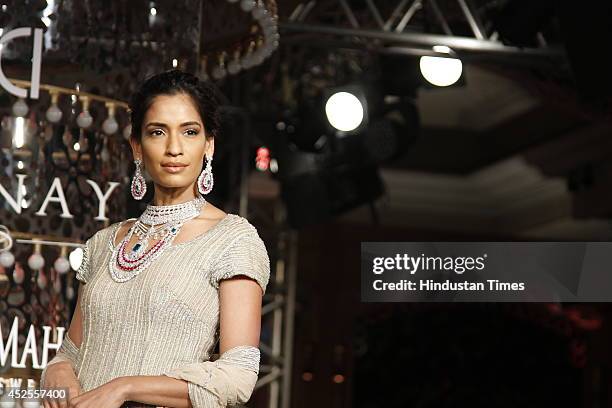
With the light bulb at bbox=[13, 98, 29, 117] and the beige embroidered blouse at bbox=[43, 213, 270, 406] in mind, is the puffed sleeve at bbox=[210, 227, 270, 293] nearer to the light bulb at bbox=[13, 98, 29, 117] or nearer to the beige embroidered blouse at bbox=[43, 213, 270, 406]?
the beige embroidered blouse at bbox=[43, 213, 270, 406]

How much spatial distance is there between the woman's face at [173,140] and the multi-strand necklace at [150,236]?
5 centimetres

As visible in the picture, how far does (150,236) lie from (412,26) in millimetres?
4148

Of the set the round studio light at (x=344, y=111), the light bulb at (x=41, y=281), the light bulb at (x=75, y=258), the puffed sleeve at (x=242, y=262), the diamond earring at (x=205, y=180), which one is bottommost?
the puffed sleeve at (x=242, y=262)

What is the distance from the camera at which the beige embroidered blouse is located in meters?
1.98

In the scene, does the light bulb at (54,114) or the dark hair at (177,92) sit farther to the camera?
the light bulb at (54,114)

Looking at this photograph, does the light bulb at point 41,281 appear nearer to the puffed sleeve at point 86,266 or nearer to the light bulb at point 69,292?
the light bulb at point 69,292

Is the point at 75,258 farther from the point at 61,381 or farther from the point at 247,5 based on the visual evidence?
the point at 61,381

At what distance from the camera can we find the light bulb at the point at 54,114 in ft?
10.9

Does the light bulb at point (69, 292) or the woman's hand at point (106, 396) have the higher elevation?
the light bulb at point (69, 292)

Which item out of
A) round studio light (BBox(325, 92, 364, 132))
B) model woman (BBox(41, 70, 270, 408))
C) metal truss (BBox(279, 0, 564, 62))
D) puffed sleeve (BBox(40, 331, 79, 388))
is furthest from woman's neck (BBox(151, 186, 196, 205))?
round studio light (BBox(325, 92, 364, 132))

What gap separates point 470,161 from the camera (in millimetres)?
10203

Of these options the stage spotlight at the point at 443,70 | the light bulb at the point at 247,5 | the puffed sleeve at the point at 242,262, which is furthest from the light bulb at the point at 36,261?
the stage spotlight at the point at 443,70

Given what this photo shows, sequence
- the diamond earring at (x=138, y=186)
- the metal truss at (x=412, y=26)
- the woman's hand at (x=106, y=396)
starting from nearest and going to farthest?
1. the woman's hand at (x=106, y=396)
2. the diamond earring at (x=138, y=186)
3. the metal truss at (x=412, y=26)

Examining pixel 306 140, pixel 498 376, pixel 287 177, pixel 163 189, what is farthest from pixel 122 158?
pixel 498 376
